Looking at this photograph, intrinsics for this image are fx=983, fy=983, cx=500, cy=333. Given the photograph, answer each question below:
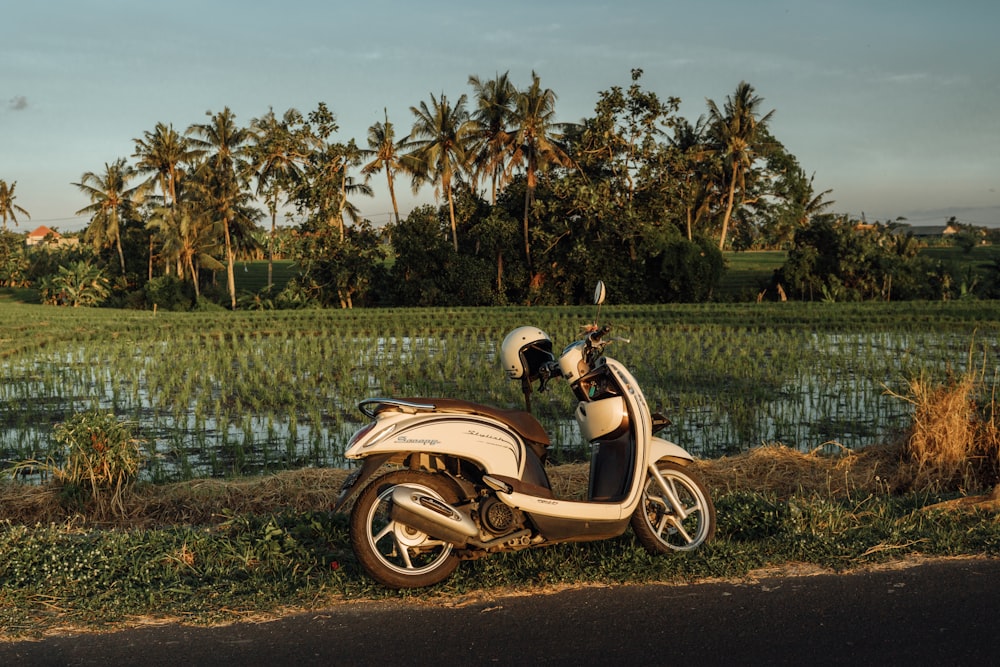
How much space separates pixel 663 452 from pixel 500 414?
0.87 meters

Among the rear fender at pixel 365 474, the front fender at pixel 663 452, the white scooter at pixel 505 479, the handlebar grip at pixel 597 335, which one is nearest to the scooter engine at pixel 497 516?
the white scooter at pixel 505 479

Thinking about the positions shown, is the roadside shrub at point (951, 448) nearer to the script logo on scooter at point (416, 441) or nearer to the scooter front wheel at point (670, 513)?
the scooter front wheel at point (670, 513)

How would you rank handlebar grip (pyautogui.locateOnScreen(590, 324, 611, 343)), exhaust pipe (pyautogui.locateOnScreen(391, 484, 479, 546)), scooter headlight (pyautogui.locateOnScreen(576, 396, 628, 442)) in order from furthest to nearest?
handlebar grip (pyautogui.locateOnScreen(590, 324, 611, 343)) < scooter headlight (pyautogui.locateOnScreen(576, 396, 628, 442)) < exhaust pipe (pyautogui.locateOnScreen(391, 484, 479, 546))

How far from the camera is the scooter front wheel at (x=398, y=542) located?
420cm

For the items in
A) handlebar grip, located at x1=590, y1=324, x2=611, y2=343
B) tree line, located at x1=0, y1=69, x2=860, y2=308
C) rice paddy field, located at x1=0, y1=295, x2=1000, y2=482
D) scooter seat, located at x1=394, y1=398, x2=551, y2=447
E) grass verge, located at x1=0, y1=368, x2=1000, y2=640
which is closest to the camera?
grass verge, located at x1=0, y1=368, x2=1000, y2=640

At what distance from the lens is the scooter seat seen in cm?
443

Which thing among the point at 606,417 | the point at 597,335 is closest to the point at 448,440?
the point at 606,417

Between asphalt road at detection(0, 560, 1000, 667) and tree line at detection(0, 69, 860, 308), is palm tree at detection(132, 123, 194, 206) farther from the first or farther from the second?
asphalt road at detection(0, 560, 1000, 667)

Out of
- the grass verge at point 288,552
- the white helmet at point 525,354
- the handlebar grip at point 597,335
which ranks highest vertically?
the handlebar grip at point 597,335

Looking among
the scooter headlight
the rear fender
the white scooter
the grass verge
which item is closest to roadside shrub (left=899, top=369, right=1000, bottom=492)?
the grass verge

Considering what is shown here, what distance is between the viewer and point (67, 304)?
145 ft

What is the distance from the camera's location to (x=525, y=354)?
476cm

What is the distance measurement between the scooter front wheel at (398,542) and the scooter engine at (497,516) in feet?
0.51

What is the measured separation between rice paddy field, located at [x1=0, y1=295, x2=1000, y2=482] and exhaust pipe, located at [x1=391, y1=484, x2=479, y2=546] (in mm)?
1198
